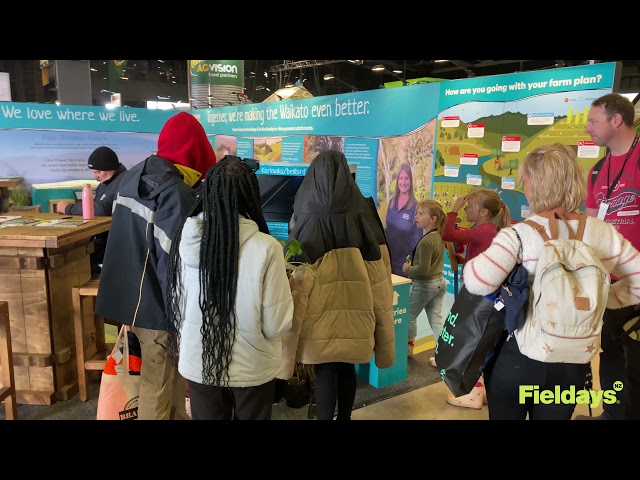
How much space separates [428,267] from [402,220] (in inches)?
63.7

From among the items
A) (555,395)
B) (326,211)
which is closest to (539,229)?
(555,395)

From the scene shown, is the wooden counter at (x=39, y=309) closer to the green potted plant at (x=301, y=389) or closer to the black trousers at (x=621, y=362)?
the green potted plant at (x=301, y=389)

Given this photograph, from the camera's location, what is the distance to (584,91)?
3.42 metres

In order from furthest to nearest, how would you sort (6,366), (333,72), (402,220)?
(333,72) → (402,220) → (6,366)

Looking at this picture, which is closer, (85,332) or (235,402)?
(235,402)

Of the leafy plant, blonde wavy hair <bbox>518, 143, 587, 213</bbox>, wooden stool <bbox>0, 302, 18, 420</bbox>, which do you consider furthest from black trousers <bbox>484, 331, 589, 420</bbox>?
wooden stool <bbox>0, 302, 18, 420</bbox>

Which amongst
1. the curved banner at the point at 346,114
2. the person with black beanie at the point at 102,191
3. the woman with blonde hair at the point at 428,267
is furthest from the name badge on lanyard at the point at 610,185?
the person with black beanie at the point at 102,191

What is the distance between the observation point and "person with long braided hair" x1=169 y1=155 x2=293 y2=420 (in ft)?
5.50

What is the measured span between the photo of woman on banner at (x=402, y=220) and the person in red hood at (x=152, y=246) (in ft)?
9.48

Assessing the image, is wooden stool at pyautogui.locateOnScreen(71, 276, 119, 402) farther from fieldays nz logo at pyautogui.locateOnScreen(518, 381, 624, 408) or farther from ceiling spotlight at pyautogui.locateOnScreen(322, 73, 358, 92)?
ceiling spotlight at pyautogui.locateOnScreen(322, 73, 358, 92)

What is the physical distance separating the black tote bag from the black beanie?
3195mm

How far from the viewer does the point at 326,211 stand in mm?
2145

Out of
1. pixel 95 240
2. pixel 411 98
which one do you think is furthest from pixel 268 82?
pixel 95 240

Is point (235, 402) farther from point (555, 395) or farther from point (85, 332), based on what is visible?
point (85, 332)
